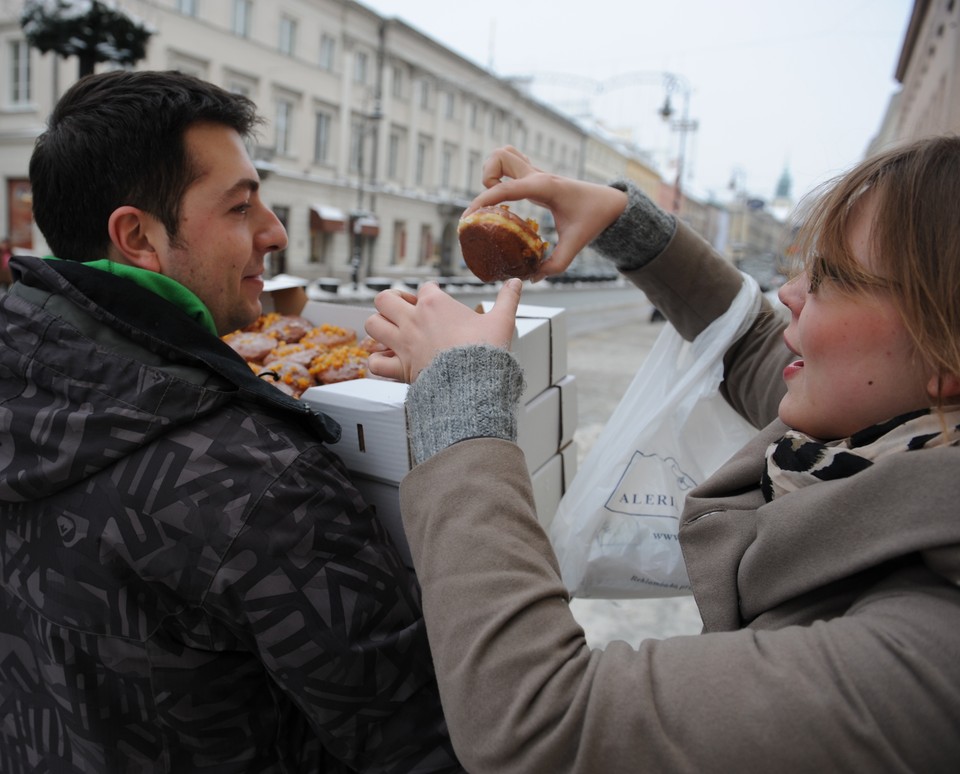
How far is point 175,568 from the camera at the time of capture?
3.36 feet

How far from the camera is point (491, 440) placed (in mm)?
837

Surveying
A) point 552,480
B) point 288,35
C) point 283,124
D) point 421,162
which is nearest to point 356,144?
point 283,124

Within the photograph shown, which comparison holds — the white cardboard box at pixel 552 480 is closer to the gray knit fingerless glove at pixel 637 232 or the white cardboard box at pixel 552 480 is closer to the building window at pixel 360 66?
the gray knit fingerless glove at pixel 637 232

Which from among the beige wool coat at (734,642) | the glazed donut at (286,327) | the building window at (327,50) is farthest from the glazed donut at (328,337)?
the building window at (327,50)

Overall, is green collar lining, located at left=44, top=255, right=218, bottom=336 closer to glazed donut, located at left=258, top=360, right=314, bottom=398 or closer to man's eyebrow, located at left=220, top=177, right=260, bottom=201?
man's eyebrow, located at left=220, top=177, right=260, bottom=201

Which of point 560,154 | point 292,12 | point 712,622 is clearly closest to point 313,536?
point 712,622

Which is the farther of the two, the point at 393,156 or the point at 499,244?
the point at 393,156

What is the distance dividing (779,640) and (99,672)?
3.44 ft

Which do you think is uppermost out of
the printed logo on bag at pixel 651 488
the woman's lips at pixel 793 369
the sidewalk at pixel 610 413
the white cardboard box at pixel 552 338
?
the woman's lips at pixel 793 369

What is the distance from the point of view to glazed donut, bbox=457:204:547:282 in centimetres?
158

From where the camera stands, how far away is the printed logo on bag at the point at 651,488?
171 centimetres

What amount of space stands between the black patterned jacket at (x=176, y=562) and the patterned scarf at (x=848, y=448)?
0.66 metres

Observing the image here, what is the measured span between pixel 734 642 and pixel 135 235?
130cm

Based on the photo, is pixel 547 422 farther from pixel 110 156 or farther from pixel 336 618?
pixel 110 156
